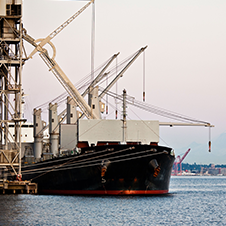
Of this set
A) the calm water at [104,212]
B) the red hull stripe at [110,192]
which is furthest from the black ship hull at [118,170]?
the calm water at [104,212]

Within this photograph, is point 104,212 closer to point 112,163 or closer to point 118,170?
point 118,170

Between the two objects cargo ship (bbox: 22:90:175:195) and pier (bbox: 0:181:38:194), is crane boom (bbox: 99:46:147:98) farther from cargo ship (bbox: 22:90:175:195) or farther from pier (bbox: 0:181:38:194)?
pier (bbox: 0:181:38:194)

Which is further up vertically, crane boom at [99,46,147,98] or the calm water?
crane boom at [99,46,147,98]

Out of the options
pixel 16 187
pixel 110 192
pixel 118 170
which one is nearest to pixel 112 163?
pixel 118 170

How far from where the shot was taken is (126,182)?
4275 centimetres

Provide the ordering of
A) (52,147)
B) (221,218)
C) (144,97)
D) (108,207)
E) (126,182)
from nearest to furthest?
(221,218) < (108,207) < (126,182) < (144,97) < (52,147)

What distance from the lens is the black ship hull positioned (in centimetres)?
4281

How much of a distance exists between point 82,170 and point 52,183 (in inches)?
207

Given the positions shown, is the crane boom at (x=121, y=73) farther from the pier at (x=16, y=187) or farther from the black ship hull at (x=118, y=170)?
the pier at (x=16, y=187)

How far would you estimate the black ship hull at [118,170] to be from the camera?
42.8 metres

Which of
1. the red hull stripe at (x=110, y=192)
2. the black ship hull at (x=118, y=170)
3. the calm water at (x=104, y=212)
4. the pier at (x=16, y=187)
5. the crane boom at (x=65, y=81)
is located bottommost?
the calm water at (x=104, y=212)

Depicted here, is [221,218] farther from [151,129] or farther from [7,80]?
[7,80]

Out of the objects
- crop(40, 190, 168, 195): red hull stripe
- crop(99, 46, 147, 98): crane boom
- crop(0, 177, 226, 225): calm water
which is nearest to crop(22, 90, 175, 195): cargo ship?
crop(40, 190, 168, 195): red hull stripe

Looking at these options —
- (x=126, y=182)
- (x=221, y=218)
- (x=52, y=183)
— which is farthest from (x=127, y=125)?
(x=221, y=218)
